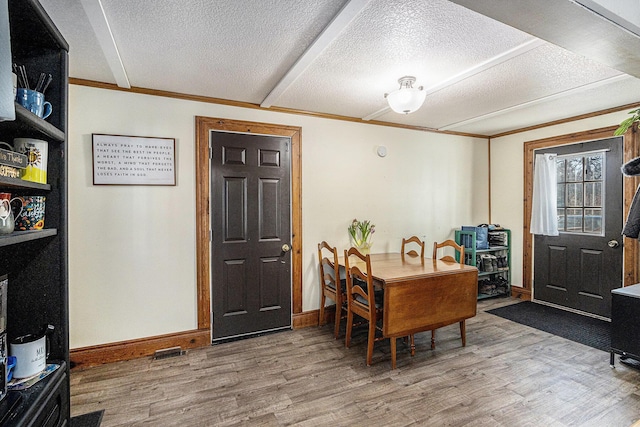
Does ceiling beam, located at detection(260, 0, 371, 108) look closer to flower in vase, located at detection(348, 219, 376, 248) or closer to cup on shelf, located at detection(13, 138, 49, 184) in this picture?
cup on shelf, located at detection(13, 138, 49, 184)

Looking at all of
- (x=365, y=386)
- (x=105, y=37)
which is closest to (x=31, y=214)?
(x=105, y=37)

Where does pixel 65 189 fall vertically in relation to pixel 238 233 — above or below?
above

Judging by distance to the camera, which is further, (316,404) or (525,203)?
(525,203)

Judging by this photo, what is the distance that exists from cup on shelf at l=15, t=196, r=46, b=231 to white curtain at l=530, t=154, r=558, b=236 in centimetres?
476

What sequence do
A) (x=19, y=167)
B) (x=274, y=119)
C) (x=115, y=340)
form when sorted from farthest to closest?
1. (x=274, y=119)
2. (x=115, y=340)
3. (x=19, y=167)

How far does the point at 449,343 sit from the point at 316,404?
5.13 ft

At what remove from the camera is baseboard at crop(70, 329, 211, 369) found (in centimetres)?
259

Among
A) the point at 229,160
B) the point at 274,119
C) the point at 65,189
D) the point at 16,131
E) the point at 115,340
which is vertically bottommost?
the point at 115,340

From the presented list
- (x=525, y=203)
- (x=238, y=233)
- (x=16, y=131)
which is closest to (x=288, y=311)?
(x=238, y=233)

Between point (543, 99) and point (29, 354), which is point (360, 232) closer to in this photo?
point (543, 99)

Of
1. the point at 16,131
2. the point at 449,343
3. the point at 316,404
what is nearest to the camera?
the point at 16,131

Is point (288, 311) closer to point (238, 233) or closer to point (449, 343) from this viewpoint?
point (238, 233)

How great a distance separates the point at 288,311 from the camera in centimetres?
338

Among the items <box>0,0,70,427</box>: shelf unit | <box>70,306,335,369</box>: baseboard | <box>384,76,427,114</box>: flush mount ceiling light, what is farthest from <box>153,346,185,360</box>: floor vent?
<box>384,76,427,114</box>: flush mount ceiling light
